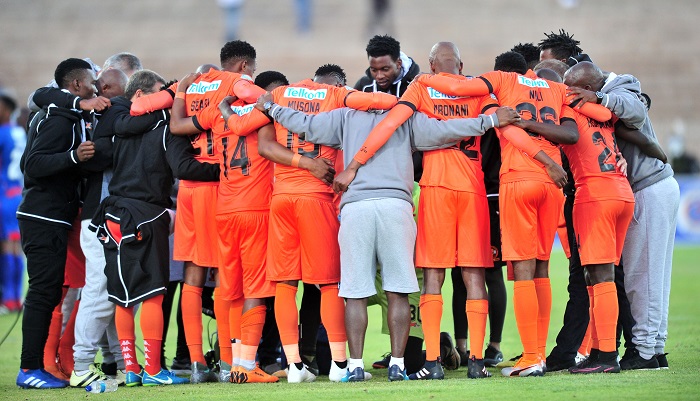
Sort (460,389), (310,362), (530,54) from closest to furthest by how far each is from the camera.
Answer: (460,389) < (310,362) < (530,54)

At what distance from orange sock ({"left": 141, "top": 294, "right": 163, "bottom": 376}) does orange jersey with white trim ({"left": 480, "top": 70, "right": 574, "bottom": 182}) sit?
3078mm

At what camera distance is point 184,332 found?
950 cm

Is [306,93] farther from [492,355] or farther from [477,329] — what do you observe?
[492,355]

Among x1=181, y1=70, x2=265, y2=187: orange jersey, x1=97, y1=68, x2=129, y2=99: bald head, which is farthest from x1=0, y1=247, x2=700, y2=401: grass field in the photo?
x1=97, y1=68, x2=129, y2=99: bald head

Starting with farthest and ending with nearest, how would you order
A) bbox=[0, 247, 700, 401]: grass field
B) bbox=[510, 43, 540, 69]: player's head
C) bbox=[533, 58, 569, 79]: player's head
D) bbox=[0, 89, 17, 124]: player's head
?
1. bbox=[0, 89, 17, 124]: player's head
2. bbox=[510, 43, 540, 69]: player's head
3. bbox=[533, 58, 569, 79]: player's head
4. bbox=[0, 247, 700, 401]: grass field

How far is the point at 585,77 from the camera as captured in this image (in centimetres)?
909

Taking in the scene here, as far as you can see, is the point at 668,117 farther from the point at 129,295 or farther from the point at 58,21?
the point at 129,295

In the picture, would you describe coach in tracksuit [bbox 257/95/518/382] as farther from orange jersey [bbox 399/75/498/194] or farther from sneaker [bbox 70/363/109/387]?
sneaker [bbox 70/363/109/387]

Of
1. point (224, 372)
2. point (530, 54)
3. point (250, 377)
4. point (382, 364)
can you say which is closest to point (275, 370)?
point (224, 372)

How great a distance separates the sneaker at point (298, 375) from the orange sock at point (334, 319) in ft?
0.87

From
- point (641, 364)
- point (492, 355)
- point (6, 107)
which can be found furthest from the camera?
point (6, 107)

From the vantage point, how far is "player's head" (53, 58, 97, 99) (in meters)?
9.63

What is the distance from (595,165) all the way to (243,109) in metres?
2.95

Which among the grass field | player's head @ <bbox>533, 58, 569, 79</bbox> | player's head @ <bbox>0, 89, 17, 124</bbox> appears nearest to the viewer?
the grass field
